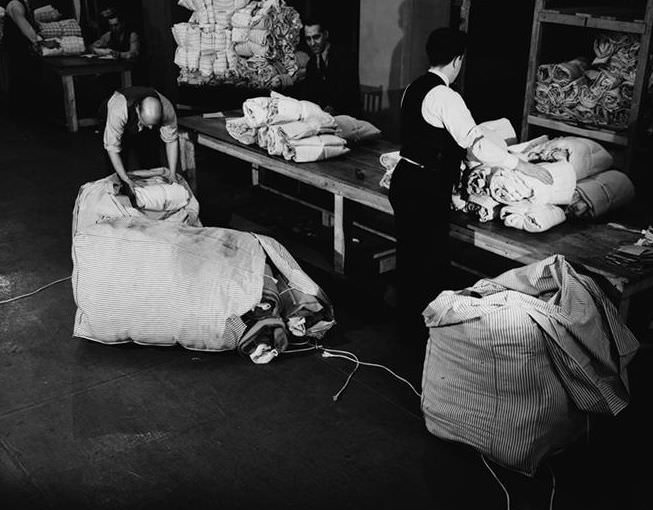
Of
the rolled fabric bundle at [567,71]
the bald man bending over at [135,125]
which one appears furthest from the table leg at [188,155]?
the rolled fabric bundle at [567,71]

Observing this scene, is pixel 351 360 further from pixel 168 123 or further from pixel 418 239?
pixel 168 123

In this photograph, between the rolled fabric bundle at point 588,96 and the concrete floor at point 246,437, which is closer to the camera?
the concrete floor at point 246,437

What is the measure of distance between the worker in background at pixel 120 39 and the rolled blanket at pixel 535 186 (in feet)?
26.4

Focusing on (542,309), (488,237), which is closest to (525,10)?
(488,237)

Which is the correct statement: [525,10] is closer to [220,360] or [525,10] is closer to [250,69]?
[250,69]

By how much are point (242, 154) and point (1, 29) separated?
8.18 meters

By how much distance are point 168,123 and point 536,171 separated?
338cm

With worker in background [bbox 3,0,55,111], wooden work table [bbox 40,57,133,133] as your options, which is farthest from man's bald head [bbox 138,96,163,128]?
worker in background [bbox 3,0,55,111]

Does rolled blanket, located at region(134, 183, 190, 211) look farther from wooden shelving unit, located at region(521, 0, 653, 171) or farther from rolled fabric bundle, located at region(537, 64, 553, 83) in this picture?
rolled fabric bundle, located at region(537, 64, 553, 83)

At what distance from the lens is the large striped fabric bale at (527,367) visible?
3838 millimetres

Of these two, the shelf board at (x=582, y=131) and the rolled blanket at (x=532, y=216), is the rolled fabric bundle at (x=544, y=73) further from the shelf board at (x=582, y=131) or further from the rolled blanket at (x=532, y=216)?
the rolled blanket at (x=532, y=216)

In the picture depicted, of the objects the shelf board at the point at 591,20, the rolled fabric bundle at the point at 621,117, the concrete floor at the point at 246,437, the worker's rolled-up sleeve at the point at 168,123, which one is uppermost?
the shelf board at the point at 591,20

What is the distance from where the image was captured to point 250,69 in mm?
9570

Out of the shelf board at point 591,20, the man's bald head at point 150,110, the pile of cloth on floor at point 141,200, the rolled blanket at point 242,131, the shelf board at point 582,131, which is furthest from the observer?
the rolled blanket at point 242,131
